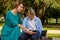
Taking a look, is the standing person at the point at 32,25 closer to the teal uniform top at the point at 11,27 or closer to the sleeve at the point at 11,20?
the teal uniform top at the point at 11,27

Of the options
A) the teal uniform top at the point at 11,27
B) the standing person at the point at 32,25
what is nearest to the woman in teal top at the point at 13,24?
the teal uniform top at the point at 11,27

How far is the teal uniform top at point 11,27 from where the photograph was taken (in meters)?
6.11

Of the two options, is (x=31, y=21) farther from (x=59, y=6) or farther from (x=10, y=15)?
(x=59, y=6)

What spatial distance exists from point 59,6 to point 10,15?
1676 cm

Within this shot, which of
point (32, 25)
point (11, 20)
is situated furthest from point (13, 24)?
point (32, 25)

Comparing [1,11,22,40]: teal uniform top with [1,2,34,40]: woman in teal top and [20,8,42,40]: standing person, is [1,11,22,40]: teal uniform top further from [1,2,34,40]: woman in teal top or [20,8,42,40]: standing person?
[20,8,42,40]: standing person

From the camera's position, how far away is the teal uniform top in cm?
611

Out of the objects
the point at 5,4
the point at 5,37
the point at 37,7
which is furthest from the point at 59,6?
the point at 5,37

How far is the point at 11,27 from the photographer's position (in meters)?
6.17

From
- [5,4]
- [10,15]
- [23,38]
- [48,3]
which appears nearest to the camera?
[10,15]

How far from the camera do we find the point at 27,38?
8344mm

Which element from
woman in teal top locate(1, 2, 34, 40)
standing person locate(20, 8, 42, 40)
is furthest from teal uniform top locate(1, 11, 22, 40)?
standing person locate(20, 8, 42, 40)

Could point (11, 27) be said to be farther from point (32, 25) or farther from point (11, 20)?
point (32, 25)

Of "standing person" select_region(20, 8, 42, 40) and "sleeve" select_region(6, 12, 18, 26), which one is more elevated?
"sleeve" select_region(6, 12, 18, 26)
